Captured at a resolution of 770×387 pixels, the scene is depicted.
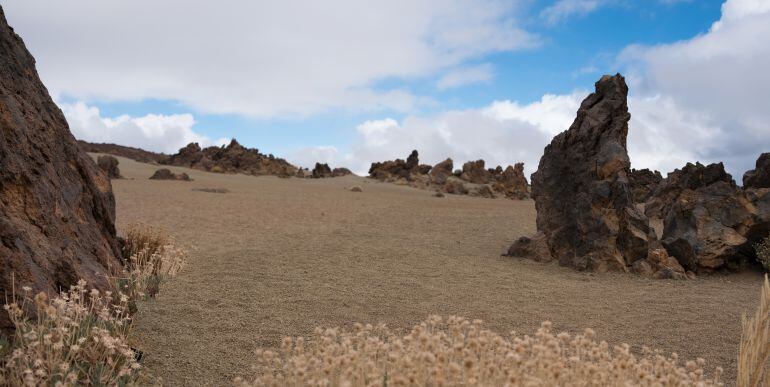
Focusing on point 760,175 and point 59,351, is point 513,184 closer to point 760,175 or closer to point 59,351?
point 760,175

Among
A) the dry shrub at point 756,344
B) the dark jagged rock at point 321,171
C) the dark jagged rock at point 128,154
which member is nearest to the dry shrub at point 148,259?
the dry shrub at point 756,344

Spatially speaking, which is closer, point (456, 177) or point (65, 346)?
point (65, 346)

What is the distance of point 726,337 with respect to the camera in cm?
742

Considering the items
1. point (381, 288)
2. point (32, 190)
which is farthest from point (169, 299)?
point (381, 288)

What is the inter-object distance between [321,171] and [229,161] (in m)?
7.97

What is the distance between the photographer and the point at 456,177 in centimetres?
4738

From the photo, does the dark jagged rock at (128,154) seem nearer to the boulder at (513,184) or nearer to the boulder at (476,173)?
the boulder at (476,173)

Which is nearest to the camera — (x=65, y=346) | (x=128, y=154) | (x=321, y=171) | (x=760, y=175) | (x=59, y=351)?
(x=59, y=351)

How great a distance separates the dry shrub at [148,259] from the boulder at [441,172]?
117 feet

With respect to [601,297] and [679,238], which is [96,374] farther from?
[679,238]

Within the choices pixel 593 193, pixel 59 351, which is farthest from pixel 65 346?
pixel 593 193

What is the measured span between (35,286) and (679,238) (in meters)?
11.1

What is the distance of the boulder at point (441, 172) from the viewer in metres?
45.3

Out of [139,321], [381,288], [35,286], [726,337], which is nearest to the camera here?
[35,286]
